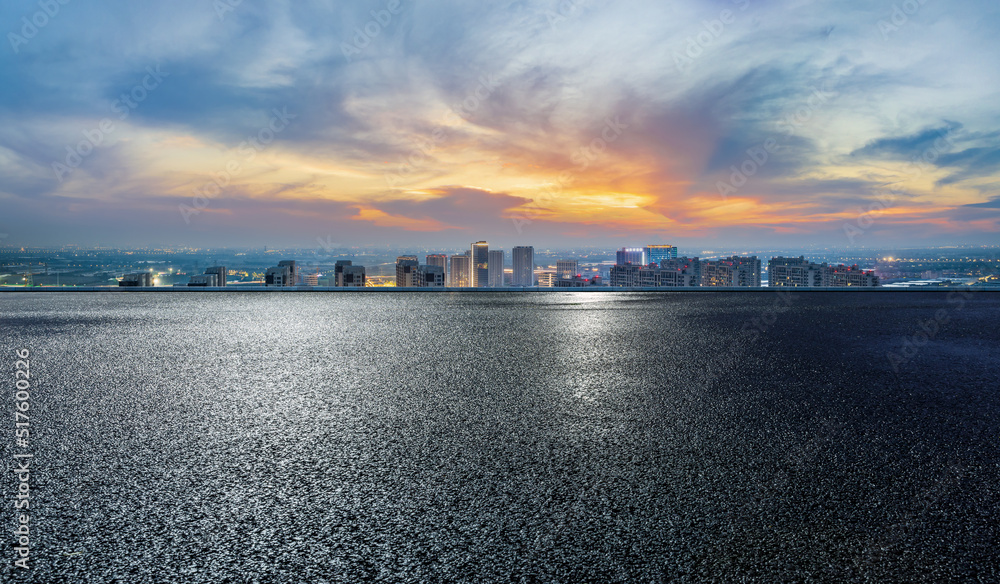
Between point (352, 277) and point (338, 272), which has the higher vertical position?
point (338, 272)

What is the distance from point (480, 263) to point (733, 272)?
12.8 meters

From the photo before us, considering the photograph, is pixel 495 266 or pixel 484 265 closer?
pixel 484 265

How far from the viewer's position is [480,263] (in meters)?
28.4

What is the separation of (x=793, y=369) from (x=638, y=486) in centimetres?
404

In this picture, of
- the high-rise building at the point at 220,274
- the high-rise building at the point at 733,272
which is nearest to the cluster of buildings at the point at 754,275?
the high-rise building at the point at 733,272

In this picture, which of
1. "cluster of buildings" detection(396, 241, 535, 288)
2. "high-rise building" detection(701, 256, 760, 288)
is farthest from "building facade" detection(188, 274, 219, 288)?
"high-rise building" detection(701, 256, 760, 288)

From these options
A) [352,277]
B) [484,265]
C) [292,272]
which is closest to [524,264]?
[484,265]

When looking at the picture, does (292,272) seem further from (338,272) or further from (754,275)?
(754,275)

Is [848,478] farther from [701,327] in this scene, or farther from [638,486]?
[701,327]

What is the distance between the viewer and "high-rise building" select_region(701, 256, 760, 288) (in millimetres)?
20141

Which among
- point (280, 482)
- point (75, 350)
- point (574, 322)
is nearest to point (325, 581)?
point (280, 482)

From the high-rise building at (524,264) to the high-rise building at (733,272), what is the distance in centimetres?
902

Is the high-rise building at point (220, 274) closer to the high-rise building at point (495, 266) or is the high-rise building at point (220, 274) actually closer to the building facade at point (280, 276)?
the building facade at point (280, 276)

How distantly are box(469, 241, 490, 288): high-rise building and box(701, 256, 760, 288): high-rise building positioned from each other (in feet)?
35.3
